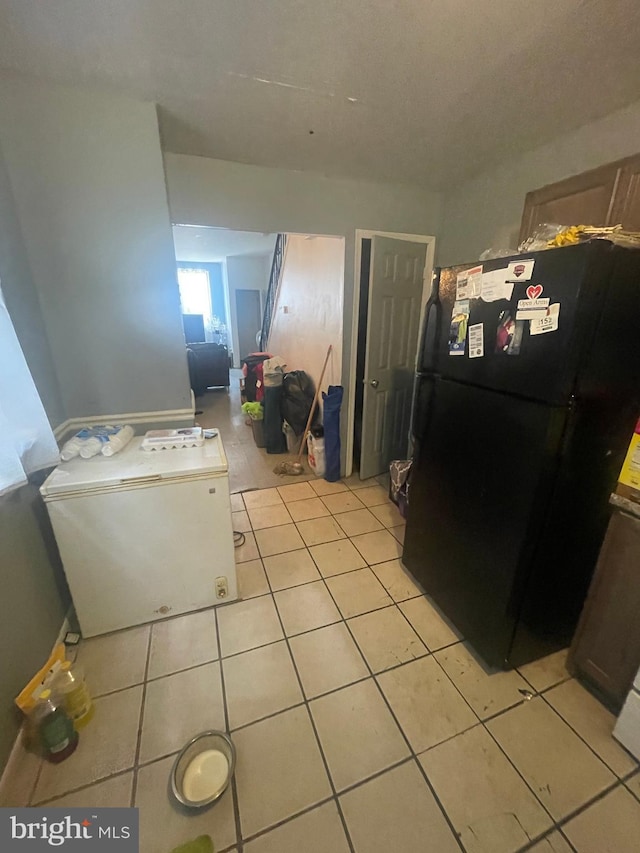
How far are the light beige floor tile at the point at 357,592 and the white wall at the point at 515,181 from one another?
2.25 meters

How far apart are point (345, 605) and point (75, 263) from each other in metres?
2.21

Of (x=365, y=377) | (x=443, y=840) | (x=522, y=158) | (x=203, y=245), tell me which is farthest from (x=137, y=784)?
(x=203, y=245)

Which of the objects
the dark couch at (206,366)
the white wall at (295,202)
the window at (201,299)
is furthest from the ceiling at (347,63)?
the window at (201,299)

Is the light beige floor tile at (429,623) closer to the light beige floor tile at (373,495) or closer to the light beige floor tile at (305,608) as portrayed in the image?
the light beige floor tile at (305,608)

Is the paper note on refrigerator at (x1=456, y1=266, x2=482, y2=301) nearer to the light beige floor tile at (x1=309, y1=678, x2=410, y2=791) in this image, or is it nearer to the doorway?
the light beige floor tile at (x1=309, y1=678, x2=410, y2=791)

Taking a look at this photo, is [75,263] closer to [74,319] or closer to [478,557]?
[74,319]

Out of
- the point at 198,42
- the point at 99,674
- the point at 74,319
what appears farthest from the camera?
the point at 74,319

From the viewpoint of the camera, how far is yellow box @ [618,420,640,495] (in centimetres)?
111

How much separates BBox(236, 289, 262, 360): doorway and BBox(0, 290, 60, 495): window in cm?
705

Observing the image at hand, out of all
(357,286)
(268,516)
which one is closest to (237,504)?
(268,516)

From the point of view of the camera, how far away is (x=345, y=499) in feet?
8.85

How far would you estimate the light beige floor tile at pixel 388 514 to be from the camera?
241 centimetres

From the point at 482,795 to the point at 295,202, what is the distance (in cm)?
309

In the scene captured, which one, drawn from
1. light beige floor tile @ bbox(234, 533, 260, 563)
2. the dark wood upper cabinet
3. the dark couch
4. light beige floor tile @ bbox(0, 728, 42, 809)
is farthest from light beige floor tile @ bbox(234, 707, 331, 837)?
the dark couch
